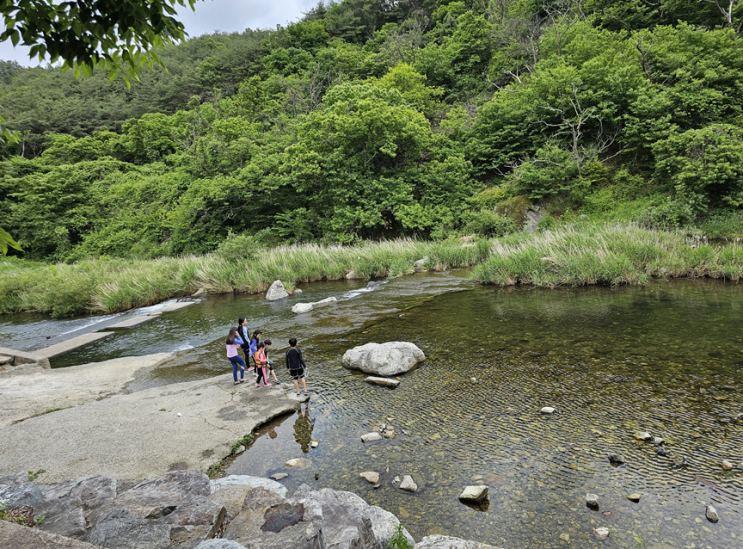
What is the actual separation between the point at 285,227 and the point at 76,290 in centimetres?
1627

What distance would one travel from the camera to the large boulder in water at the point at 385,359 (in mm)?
6818

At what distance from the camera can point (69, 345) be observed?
10781 mm

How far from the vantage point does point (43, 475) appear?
398cm

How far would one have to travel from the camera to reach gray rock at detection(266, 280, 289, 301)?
15.2m

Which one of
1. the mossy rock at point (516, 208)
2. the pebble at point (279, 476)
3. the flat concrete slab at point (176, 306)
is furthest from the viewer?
the mossy rock at point (516, 208)

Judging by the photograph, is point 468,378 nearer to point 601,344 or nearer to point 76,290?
point 601,344

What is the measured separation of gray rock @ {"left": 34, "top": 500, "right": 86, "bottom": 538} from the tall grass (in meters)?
13.8

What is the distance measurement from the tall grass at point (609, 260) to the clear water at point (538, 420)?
9.19ft

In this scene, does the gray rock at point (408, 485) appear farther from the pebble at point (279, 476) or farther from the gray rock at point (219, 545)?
the gray rock at point (219, 545)

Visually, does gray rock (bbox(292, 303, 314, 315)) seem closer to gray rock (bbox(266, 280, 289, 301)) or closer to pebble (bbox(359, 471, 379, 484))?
gray rock (bbox(266, 280, 289, 301))

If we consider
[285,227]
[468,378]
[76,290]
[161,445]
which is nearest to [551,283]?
[468,378]

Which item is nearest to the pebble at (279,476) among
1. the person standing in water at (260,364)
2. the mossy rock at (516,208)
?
the person standing in water at (260,364)

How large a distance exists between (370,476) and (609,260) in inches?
500

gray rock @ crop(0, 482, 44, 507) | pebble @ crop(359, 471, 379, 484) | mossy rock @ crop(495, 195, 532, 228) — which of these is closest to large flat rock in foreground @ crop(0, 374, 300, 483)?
gray rock @ crop(0, 482, 44, 507)
